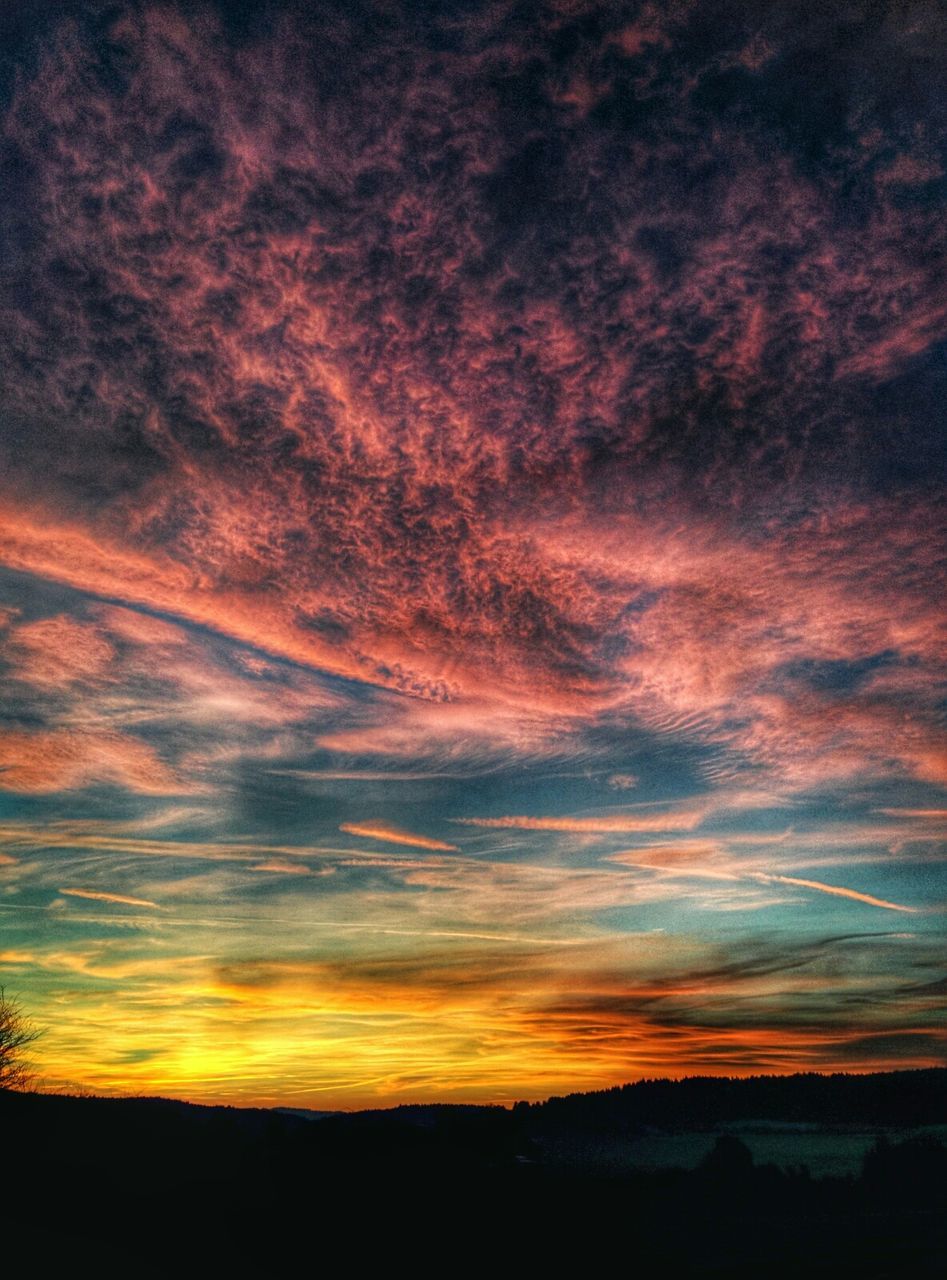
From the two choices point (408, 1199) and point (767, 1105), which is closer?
point (408, 1199)

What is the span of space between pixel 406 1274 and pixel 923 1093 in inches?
4190

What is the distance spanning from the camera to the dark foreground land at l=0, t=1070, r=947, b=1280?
35.6 meters

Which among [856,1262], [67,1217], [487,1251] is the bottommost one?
[856,1262]

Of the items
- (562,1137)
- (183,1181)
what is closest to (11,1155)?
(183,1181)

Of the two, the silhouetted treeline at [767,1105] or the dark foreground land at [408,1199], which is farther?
the silhouetted treeline at [767,1105]

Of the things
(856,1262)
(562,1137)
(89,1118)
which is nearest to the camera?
(89,1118)

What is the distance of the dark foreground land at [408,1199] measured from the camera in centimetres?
3559

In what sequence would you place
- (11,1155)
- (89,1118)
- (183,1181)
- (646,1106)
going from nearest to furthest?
(11,1155) → (183,1181) → (89,1118) → (646,1106)

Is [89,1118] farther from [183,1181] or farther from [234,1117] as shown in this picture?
[234,1117]

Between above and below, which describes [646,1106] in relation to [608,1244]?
above

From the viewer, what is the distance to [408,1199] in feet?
156

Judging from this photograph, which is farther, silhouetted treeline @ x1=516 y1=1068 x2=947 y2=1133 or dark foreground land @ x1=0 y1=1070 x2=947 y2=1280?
silhouetted treeline @ x1=516 y1=1068 x2=947 y2=1133

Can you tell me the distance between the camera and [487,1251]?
45469 millimetres

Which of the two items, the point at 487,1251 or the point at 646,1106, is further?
the point at 646,1106
